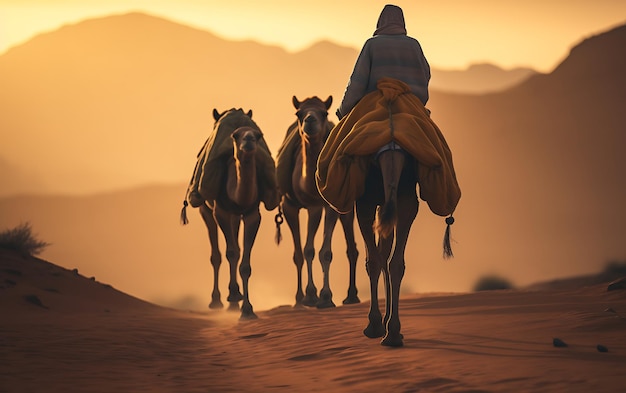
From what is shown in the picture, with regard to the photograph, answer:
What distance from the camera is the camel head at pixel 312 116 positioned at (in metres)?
15.6

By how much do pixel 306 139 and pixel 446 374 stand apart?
24.5ft

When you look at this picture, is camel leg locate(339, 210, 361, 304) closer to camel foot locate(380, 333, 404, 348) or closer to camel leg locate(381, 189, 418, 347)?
camel leg locate(381, 189, 418, 347)

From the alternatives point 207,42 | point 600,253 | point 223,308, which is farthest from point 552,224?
point 207,42

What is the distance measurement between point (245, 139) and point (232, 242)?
2170 millimetres

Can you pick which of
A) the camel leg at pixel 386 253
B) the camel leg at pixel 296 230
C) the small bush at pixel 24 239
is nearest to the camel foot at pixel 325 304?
the camel leg at pixel 296 230

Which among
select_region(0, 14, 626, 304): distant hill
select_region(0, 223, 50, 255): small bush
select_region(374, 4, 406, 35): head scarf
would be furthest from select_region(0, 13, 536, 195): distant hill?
select_region(374, 4, 406, 35): head scarf

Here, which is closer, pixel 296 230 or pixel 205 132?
pixel 296 230

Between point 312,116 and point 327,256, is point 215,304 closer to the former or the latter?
point 327,256

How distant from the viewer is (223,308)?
1977 centimetres

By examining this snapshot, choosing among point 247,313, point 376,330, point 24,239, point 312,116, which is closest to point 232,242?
point 247,313

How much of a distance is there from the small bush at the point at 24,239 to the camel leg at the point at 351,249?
6728mm

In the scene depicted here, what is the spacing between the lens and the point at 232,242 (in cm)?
1766

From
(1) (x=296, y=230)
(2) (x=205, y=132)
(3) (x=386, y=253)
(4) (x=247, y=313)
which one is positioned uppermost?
(2) (x=205, y=132)

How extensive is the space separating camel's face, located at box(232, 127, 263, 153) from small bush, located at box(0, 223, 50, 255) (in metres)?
6.49
